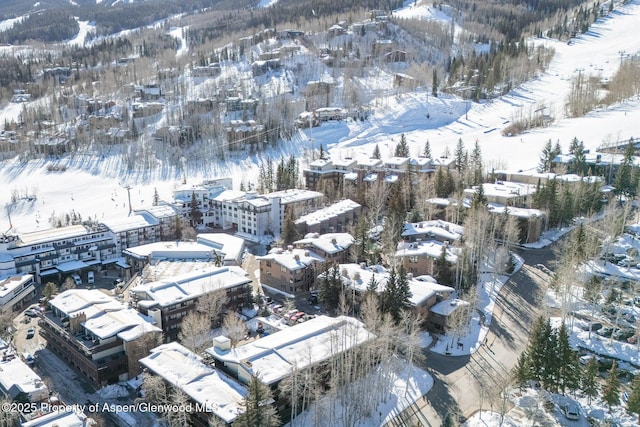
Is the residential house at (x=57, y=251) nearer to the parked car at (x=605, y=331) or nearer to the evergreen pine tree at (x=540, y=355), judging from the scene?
the evergreen pine tree at (x=540, y=355)

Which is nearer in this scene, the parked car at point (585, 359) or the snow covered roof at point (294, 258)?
the parked car at point (585, 359)

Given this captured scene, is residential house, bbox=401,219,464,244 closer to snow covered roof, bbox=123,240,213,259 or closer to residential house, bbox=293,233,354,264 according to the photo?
residential house, bbox=293,233,354,264

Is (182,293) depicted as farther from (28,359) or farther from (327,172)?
(327,172)

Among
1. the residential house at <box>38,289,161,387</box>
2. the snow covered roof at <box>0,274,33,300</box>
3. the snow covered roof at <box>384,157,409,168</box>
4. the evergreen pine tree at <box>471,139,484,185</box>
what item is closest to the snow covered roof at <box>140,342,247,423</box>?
the residential house at <box>38,289,161,387</box>

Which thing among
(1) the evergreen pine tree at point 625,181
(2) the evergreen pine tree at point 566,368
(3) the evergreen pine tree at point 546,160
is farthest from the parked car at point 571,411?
(3) the evergreen pine tree at point 546,160

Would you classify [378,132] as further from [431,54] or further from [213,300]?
[213,300]
